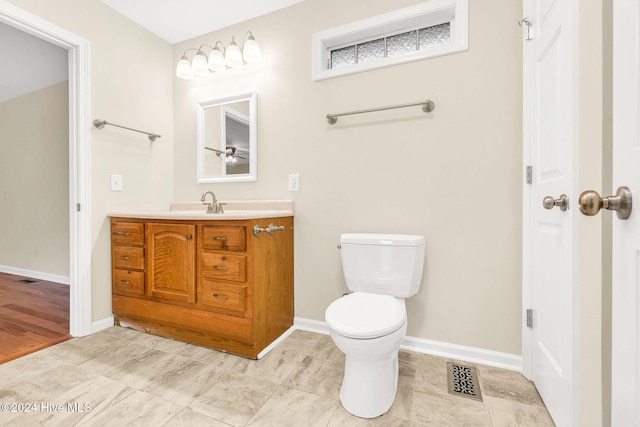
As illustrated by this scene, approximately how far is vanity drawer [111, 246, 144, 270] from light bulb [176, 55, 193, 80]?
140 centimetres

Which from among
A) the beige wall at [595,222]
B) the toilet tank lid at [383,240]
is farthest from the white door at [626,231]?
the toilet tank lid at [383,240]

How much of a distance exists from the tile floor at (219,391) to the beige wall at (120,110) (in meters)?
0.62

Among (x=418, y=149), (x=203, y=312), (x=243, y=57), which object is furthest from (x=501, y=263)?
(x=243, y=57)

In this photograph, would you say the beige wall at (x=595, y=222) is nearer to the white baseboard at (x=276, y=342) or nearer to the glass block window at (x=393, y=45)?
the glass block window at (x=393, y=45)

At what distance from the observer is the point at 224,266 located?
5.44ft

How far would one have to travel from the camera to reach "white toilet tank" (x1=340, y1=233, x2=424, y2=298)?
1.51 metres

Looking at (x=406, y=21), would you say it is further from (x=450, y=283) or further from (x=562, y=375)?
(x=562, y=375)

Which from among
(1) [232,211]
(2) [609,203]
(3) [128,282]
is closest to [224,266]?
(1) [232,211]

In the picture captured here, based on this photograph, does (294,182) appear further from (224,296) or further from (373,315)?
(373,315)

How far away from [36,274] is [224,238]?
3121mm

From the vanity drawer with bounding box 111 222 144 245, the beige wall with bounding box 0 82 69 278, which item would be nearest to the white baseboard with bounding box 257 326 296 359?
the vanity drawer with bounding box 111 222 144 245

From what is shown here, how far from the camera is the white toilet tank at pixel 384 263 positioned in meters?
1.51

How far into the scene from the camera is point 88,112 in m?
1.91

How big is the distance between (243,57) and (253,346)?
196cm
